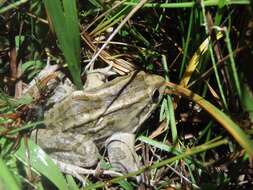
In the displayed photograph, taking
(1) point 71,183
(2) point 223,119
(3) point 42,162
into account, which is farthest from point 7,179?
(2) point 223,119

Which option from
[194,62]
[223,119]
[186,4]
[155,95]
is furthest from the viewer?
[155,95]

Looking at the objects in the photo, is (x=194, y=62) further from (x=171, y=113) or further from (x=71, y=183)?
(x=71, y=183)

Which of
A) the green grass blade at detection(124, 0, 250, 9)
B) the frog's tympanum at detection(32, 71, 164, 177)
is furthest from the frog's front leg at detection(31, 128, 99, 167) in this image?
the green grass blade at detection(124, 0, 250, 9)

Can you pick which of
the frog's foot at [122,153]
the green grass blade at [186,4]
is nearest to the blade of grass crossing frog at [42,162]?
the frog's foot at [122,153]

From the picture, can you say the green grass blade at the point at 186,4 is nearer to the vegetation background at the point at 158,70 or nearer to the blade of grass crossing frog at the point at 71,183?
the vegetation background at the point at 158,70

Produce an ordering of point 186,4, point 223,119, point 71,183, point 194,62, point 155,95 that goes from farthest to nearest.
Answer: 1. point 155,95
2. point 71,183
3. point 194,62
4. point 186,4
5. point 223,119

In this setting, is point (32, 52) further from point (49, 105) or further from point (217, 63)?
point (217, 63)
